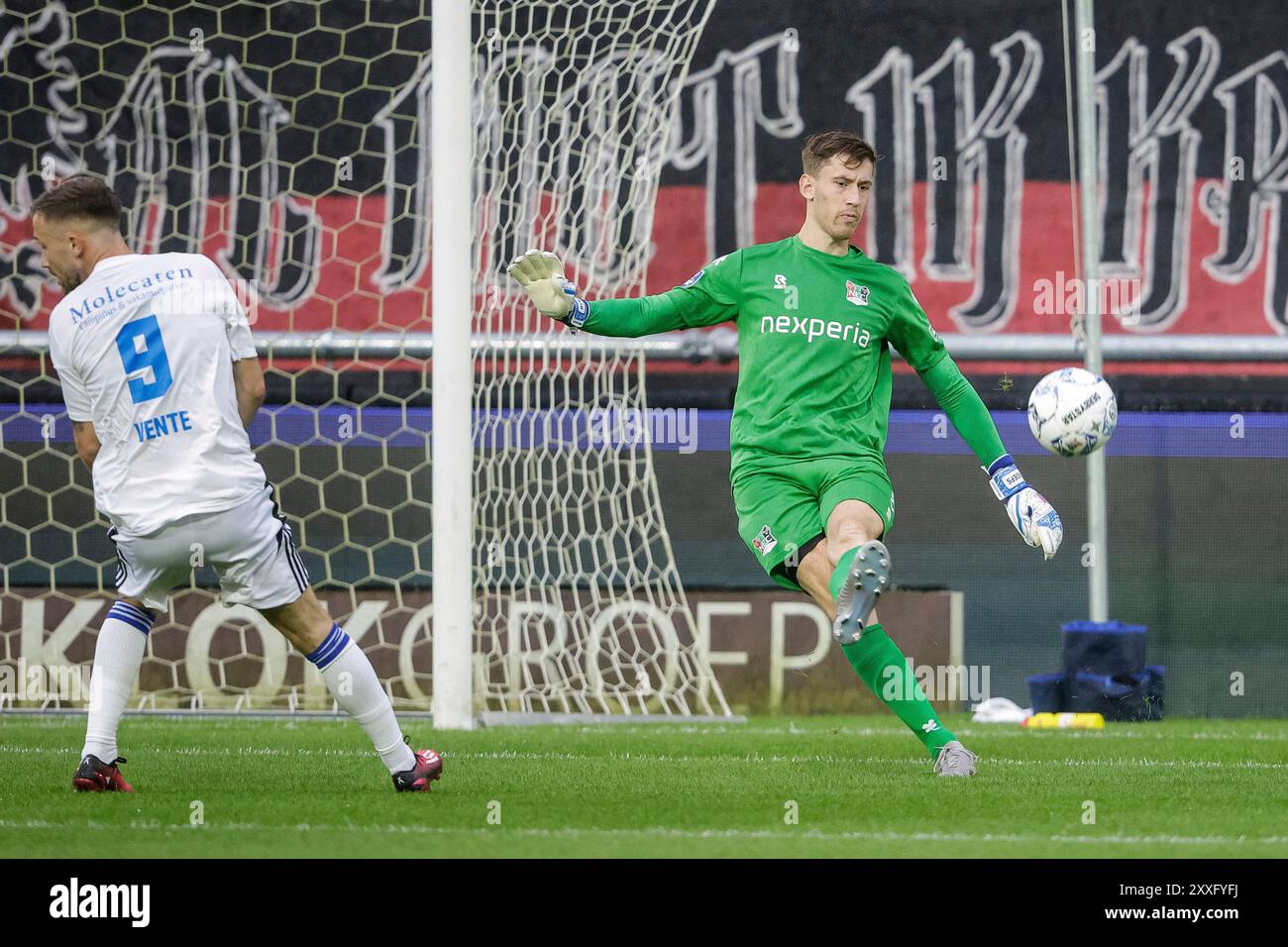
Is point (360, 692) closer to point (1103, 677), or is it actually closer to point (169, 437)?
point (169, 437)

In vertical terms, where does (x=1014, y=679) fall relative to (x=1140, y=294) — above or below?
below

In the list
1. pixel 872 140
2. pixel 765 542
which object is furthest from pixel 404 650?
pixel 872 140

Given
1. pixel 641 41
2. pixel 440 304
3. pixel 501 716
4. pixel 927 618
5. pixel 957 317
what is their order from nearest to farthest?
pixel 440 304, pixel 501 716, pixel 927 618, pixel 641 41, pixel 957 317

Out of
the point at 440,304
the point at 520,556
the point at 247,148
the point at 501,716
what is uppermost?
the point at 247,148

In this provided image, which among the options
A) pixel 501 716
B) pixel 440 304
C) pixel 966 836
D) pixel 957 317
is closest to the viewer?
pixel 966 836

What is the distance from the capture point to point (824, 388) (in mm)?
5641

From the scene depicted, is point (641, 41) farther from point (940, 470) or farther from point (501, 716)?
point (501, 716)

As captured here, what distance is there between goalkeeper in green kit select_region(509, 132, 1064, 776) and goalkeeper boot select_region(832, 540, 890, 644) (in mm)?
296

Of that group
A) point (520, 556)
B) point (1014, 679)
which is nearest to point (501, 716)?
point (520, 556)

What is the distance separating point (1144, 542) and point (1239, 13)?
3.98 meters

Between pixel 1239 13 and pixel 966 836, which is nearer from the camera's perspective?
pixel 966 836

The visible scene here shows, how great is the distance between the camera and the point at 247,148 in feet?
33.3

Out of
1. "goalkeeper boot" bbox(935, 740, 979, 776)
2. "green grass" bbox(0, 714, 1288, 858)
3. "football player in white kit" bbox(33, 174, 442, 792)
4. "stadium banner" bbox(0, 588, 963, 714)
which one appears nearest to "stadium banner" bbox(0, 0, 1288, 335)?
"stadium banner" bbox(0, 588, 963, 714)

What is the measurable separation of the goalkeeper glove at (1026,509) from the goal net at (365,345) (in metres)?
2.22
